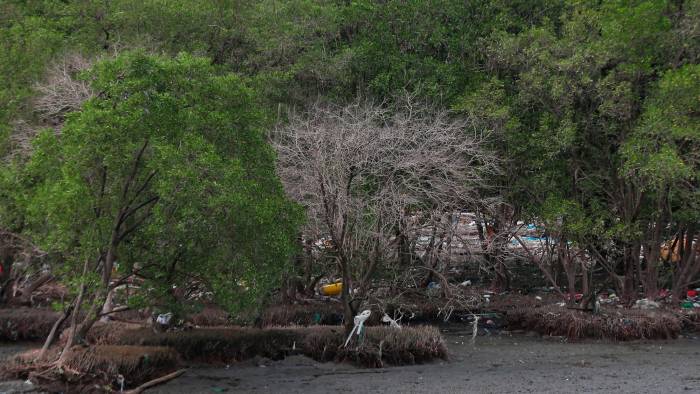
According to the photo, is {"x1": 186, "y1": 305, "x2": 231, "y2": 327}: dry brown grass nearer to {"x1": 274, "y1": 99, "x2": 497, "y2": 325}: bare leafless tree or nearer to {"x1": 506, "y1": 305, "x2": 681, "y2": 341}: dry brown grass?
{"x1": 274, "y1": 99, "x2": 497, "y2": 325}: bare leafless tree

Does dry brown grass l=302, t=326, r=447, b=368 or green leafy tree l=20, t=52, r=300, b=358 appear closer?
green leafy tree l=20, t=52, r=300, b=358

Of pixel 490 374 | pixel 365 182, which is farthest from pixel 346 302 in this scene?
pixel 490 374

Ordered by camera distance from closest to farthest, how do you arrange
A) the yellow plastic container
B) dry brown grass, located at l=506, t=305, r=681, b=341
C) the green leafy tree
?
1. the green leafy tree
2. dry brown grass, located at l=506, t=305, r=681, b=341
3. the yellow plastic container

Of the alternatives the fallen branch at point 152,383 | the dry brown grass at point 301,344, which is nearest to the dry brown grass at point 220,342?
the dry brown grass at point 301,344

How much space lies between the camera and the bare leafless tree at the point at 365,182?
15.1 meters

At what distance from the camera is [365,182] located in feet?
53.2

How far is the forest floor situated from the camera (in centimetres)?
1324

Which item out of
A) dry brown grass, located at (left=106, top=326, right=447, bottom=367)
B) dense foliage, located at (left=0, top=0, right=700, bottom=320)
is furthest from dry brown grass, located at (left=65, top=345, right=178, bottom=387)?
dense foliage, located at (left=0, top=0, right=700, bottom=320)

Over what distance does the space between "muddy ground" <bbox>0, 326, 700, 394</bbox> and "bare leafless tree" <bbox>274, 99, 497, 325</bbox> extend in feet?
6.11

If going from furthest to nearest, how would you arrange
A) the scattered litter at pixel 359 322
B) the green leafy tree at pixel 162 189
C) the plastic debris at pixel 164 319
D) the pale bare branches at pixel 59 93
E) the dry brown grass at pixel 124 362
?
→ the pale bare branches at pixel 59 93, the plastic debris at pixel 164 319, the scattered litter at pixel 359 322, the dry brown grass at pixel 124 362, the green leafy tree at pixel 162 189

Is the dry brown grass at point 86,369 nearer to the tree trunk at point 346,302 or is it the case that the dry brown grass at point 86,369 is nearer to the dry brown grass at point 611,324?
the tree trunk at point 346,302

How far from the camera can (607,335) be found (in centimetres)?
1888

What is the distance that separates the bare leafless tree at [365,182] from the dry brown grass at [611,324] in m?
4.57

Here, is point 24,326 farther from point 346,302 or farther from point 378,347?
point 378,347
